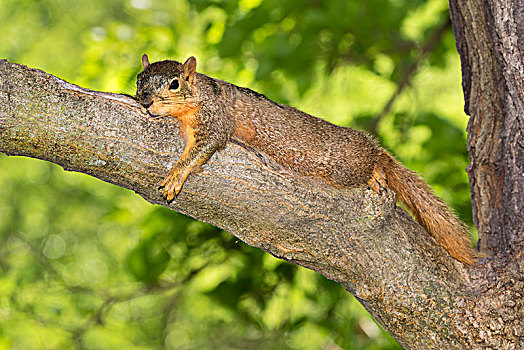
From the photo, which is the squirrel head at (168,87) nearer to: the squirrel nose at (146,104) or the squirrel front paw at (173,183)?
the squirrel nose at (146,104)

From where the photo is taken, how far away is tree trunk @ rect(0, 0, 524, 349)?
148 centimetres

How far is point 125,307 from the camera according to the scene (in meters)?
5.13

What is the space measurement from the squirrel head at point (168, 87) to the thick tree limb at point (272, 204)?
0.31m

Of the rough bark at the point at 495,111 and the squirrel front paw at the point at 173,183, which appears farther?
the rough bark at the point at 495,111

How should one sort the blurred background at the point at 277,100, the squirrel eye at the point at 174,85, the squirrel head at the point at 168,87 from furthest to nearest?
the blurred background at the point at 277,100, the squirrel eye at the point at 174,85, the squirrel head at the point at 168,87

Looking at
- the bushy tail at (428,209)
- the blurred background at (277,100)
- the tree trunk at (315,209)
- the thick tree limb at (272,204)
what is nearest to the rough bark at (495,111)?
the tree trunk at (315,209)

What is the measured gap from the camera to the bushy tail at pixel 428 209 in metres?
1.99

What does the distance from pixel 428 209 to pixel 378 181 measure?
36 cm

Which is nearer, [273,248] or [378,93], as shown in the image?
[273,248]

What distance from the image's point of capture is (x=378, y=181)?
6.08 feet

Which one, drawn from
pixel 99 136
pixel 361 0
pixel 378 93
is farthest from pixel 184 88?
pixel 378 93

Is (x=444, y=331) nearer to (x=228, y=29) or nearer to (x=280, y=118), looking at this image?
(x=280, y=118)

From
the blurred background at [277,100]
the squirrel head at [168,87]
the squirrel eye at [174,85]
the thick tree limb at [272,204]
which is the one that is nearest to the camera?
the thick tree limb at [272,204]

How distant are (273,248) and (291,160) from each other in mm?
539
